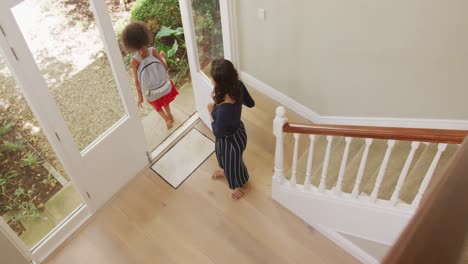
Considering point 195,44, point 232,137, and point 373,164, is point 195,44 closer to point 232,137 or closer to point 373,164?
point 232,137

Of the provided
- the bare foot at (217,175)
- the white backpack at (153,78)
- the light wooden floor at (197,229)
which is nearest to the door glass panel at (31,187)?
the light wooden floor at (197,229)

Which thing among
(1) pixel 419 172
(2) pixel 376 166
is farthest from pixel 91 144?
(1) pixel 419 172

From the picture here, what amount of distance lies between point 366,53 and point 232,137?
1.33 m

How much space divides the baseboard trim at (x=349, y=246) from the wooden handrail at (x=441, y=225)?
3079 millimetres

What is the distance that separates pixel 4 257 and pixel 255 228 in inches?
74.2

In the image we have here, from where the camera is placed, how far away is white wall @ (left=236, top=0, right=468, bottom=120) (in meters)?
2.85

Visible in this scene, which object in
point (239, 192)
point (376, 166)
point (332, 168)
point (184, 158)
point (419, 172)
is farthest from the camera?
point (184, 158)

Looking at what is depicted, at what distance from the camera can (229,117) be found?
9.30 feet

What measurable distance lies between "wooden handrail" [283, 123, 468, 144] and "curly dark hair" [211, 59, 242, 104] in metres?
0.42

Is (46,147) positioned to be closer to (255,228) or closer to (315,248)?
(255,228)

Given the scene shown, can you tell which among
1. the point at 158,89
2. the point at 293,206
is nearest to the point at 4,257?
the point at 158,89

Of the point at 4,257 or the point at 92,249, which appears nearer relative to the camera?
the point at 4,257

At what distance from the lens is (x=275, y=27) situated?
3779 millimetres

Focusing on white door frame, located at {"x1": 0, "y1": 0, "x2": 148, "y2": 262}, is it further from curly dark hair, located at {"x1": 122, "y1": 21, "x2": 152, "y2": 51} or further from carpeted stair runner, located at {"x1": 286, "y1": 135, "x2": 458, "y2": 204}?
carpeted stair runner, located at {"x1": 286, "y1": 135, "x2": 458, "y2": 204}
